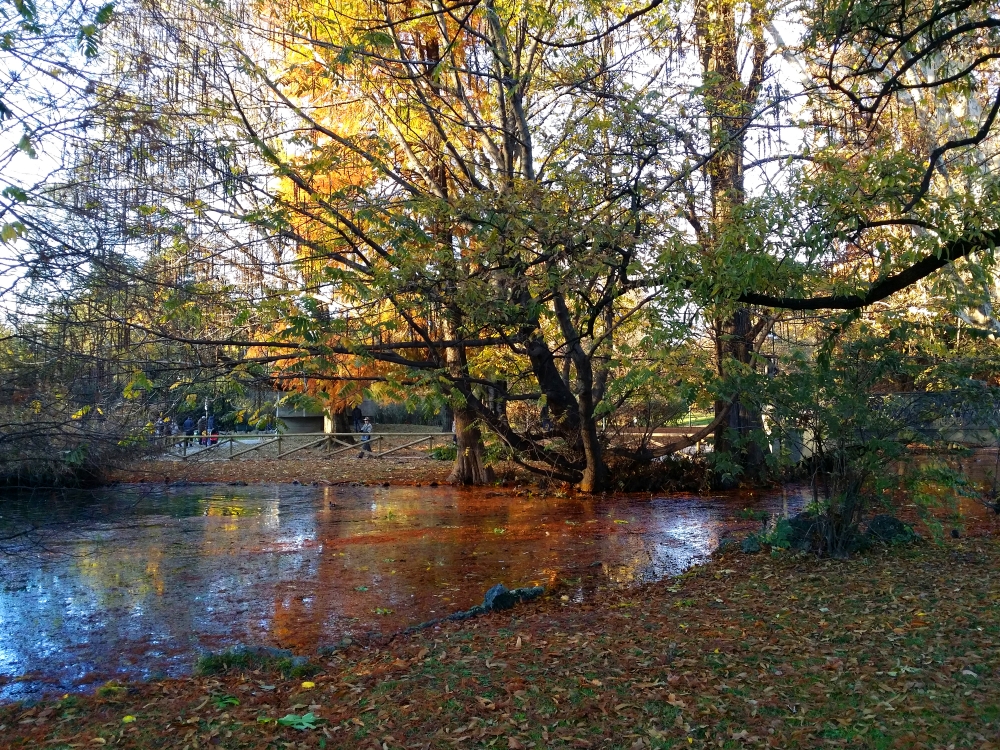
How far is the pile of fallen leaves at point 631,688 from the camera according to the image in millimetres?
4902

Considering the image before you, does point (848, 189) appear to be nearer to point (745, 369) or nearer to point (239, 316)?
point (745, 369)

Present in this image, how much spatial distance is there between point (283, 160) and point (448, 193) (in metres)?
3.58

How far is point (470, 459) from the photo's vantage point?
73.3ft

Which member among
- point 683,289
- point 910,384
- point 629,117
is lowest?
point 910,384

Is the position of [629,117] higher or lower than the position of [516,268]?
higher

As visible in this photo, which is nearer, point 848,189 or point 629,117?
point 848,189

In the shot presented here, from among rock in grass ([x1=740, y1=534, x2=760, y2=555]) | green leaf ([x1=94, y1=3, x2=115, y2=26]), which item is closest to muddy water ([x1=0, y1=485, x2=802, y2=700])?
rock in grass ([x1=740, y1=534, x2=760, y2=555])

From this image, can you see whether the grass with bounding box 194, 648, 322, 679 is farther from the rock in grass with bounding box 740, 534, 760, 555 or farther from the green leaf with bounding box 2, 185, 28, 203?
the rock in grass with bounding box 740, 534, 760, 555

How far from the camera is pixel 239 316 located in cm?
1111

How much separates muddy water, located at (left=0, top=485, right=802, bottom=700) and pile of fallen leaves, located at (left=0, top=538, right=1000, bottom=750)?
1.28m

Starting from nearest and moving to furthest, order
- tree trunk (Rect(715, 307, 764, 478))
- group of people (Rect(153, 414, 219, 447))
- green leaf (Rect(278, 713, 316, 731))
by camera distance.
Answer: green leaf (Rect(278, 713, 316, 731))
tree trunk (Rect(715, 307, 764, 478))
group of people (Rect(153, 414, 219, 447))

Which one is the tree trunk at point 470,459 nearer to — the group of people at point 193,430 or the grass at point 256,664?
the group of people at point 193,430

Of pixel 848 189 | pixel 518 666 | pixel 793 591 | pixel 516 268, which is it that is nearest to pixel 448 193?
pixel 516 268

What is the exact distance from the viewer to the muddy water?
7980mm
